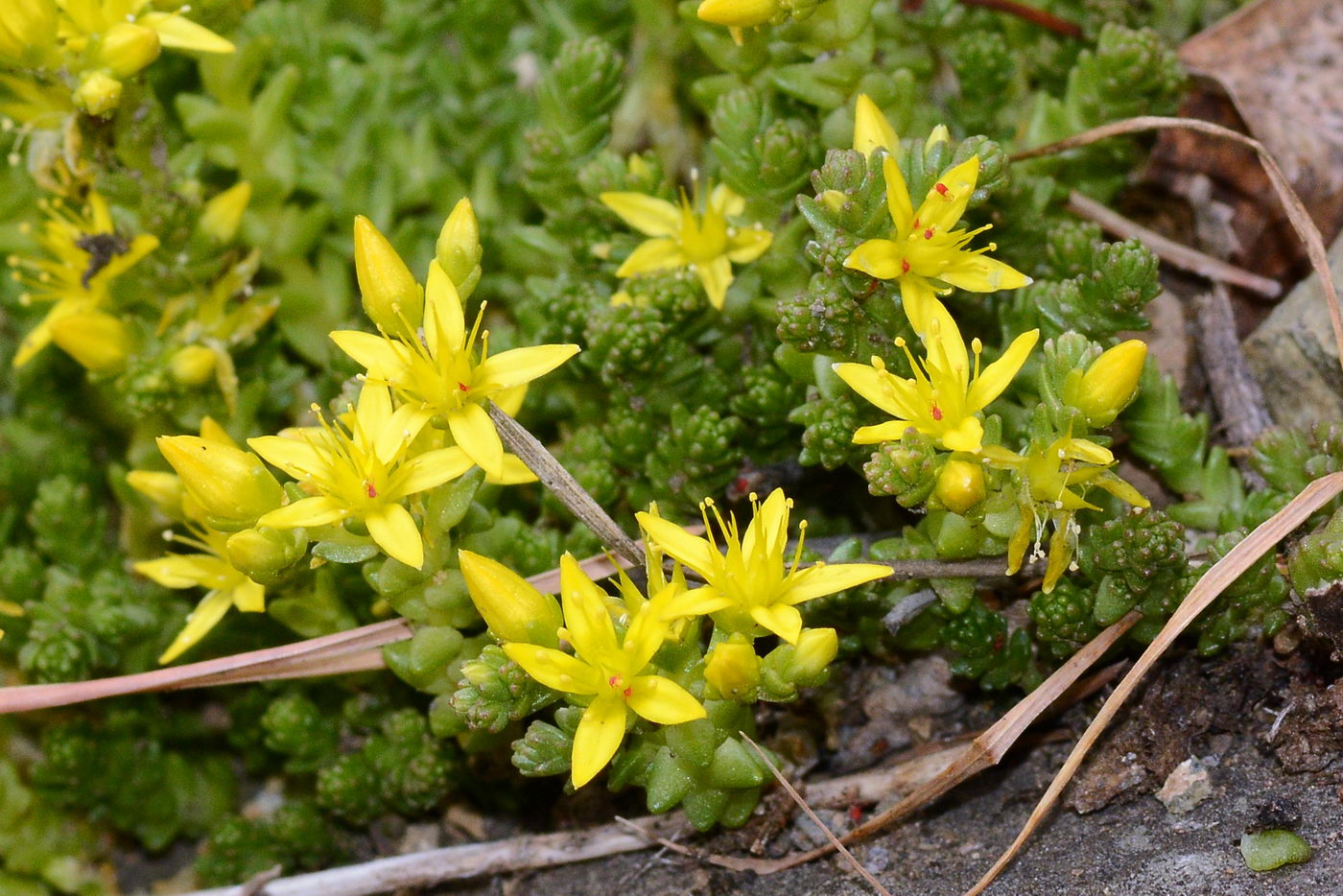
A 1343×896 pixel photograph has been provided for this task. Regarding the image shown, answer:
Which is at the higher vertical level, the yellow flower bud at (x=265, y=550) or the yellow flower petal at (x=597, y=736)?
the yellow flower bud at (x=265, y=550)

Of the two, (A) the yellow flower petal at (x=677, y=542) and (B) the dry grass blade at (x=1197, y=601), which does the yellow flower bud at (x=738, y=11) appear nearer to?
(A) the yellow flower petal at (x=677, y=542)

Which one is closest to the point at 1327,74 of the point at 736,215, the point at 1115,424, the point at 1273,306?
the point at 1273,306

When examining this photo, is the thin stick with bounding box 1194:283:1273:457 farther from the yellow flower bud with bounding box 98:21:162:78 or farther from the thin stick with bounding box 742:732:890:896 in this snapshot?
the yellow flower bud with bounding box 98:21:162:78

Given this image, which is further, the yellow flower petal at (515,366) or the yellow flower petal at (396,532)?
the yellow flower petal at (515,366)

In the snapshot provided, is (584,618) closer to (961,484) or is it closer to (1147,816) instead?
(961,484)

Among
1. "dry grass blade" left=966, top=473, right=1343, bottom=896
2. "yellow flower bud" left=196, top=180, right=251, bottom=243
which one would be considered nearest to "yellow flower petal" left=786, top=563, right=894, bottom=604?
"dry grass blade" left=966, top=473, right=1343, bottom=896

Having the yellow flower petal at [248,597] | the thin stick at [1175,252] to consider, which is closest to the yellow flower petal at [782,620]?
the yellow flower petal at [248,597]

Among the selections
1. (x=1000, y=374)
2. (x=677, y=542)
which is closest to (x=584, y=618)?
(x=677, y=542)
